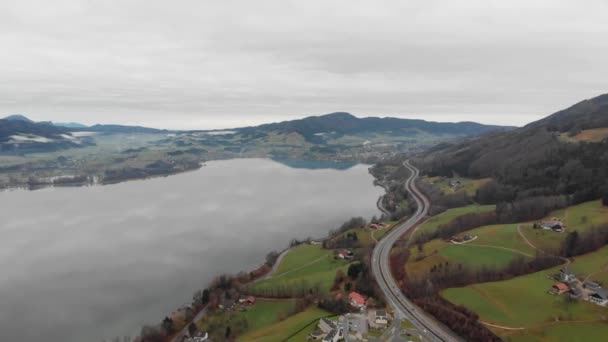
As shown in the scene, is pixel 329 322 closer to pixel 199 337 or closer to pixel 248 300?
pixel 199 337

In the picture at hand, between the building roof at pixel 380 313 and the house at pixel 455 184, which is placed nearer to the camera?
the building roof at pixel 380 313

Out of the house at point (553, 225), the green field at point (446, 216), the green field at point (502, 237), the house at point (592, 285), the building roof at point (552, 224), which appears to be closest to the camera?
the house at point (592, 285)

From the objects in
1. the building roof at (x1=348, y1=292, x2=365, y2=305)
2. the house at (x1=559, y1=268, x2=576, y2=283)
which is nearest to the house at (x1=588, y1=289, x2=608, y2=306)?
the house at (x1=559, y1=268, x2=576, y2=283)

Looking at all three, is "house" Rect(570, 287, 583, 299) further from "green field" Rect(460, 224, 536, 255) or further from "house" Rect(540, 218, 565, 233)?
"house" Rect(540, 218, 565, 233)

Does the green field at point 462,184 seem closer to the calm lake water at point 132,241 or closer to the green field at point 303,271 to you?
the calm lake water at point 132,241

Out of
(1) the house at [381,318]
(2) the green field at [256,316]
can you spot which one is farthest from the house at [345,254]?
(1) the house at [381,318]

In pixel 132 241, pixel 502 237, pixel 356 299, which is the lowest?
pixel 132 241

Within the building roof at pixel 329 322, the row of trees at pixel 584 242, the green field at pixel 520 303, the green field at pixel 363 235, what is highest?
the row of trees at pixel 584 242

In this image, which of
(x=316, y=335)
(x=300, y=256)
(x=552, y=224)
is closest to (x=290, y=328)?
(x=316, y=335)
